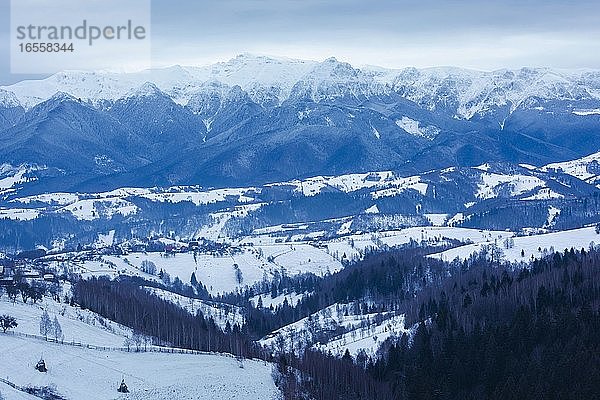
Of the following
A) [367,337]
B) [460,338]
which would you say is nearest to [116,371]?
[460,338]

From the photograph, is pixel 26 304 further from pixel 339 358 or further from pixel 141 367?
pixel 339 358

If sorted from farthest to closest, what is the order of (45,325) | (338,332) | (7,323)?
(338,332), (45,325), (7,323)

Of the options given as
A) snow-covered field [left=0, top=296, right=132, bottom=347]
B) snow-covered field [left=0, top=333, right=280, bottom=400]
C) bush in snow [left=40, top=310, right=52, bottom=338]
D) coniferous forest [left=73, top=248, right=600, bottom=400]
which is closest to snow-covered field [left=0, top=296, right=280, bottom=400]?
snow-covered field [left=0, top=333, right=280, bottom=400]

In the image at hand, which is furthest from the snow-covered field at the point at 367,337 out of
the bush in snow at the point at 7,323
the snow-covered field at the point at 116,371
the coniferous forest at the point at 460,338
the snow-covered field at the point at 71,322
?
the bush in snow at the point at 7,323

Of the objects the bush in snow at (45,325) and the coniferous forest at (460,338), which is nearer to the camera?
the coniferous forest at (460,338)

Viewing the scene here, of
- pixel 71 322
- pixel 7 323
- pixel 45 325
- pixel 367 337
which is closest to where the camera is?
pixel 7 323

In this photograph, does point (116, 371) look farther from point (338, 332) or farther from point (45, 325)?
point (338, 332)

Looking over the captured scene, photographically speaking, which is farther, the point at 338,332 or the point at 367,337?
the point at 338,332

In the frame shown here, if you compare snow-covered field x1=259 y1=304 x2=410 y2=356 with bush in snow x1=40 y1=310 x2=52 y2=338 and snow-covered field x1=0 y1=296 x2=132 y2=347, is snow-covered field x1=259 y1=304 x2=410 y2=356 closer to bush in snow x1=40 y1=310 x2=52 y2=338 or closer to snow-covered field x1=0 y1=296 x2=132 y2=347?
snow-covered field x1=0 y1=296 x2=132 y2=347

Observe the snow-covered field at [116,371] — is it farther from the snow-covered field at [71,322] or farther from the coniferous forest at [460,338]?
the coniferous forest at [460,338]
